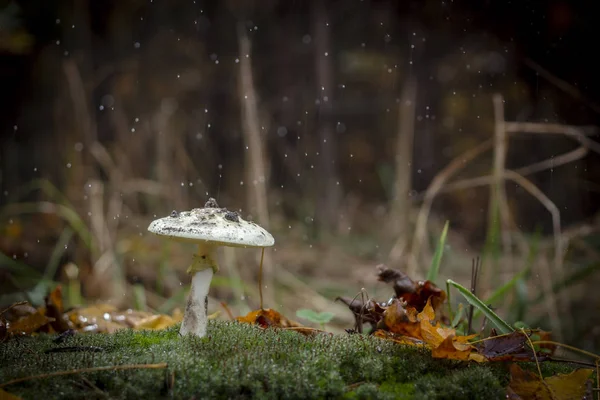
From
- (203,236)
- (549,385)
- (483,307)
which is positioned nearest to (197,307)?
(203,236)

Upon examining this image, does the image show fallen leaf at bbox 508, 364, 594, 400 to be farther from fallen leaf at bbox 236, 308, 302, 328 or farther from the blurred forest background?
the blurred forest background

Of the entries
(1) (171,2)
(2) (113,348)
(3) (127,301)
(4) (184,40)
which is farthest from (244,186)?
(2) (113,348)

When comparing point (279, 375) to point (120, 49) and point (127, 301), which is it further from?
point (120, 49)

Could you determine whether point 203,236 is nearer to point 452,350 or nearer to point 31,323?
point 452,350

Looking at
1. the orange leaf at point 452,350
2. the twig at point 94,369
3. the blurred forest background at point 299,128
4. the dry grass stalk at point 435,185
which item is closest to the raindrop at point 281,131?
the blurred forest background at point 299,128

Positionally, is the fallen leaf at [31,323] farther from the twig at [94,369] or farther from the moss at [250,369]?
the twig at [94,369]
